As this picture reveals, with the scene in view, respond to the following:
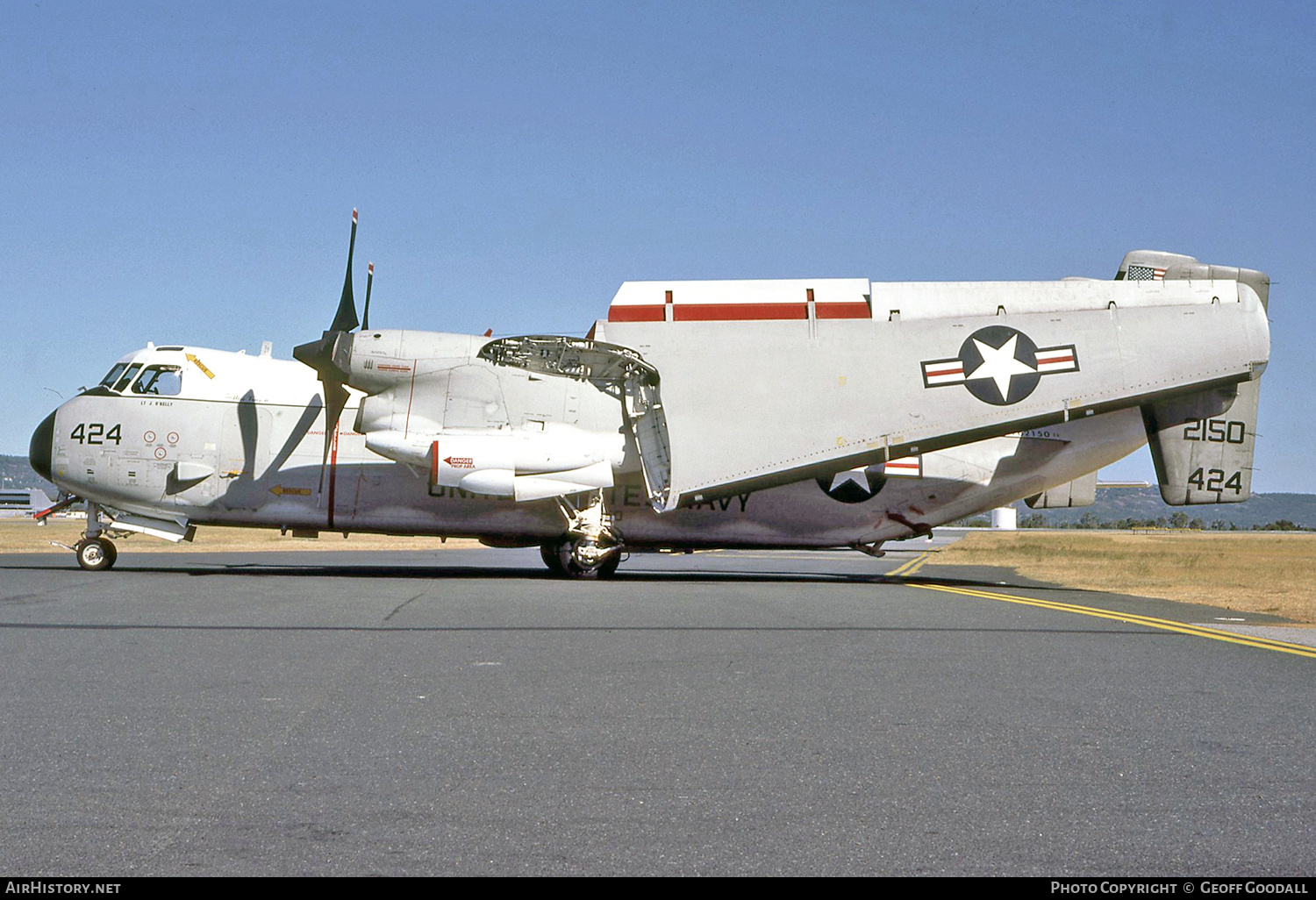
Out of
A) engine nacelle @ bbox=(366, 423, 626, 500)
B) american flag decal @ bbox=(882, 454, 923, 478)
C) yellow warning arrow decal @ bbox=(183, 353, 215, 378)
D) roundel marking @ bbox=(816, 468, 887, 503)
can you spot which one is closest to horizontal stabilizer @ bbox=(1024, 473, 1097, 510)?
american flag decal @ bbox=(882, 454, 923, 478)

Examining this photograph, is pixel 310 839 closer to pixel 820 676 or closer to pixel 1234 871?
pixel 1234 871

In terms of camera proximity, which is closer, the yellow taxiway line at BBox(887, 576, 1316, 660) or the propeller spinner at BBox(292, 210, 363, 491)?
the yellow taxiway line at BBox(887, 576, 1316, 660)

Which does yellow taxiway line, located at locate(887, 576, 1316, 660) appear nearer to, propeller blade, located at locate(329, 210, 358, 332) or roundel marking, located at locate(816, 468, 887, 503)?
roundel marking, located at locate(816, 468, 887, 503)

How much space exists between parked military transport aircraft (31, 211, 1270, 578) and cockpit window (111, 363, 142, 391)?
0.05 meters

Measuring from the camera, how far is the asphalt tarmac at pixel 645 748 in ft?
14.1

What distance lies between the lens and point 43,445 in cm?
2184

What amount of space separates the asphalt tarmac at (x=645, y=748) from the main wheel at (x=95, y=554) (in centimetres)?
975

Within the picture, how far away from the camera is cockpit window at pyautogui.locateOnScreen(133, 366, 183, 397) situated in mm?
21750

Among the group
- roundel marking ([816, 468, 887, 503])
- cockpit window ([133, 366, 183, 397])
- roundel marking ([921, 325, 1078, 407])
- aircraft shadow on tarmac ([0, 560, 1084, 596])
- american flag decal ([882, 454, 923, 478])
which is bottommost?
aircraft shadow on tarmac ([0, 560, 1084, 596])

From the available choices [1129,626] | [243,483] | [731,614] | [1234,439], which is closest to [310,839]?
[731,614]

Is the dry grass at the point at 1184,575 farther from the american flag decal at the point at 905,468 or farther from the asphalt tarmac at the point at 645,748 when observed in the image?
the asphalt tarmac at the point at 645,748

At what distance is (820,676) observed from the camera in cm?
848

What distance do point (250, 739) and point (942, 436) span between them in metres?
15.9

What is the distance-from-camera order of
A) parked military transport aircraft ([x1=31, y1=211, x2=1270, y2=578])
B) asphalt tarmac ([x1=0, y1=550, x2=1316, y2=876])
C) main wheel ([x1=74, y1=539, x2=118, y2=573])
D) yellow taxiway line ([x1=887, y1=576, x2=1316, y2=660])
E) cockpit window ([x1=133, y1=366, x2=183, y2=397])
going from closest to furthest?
asphalt tarmac ([x1=0, y1=550, x2=1316, y2=876]), yellow taxiway line ([x1=887, y1=576, x2=1316, y2=660]), parked military transport aircraft ([x1=31, y1=211, x2=1270, y2=578]), main wheel ([x1=74, y1=539, x2=118, y2=573]), cockpit window ([x1=133, y1=366, x2=183, y2=397])
